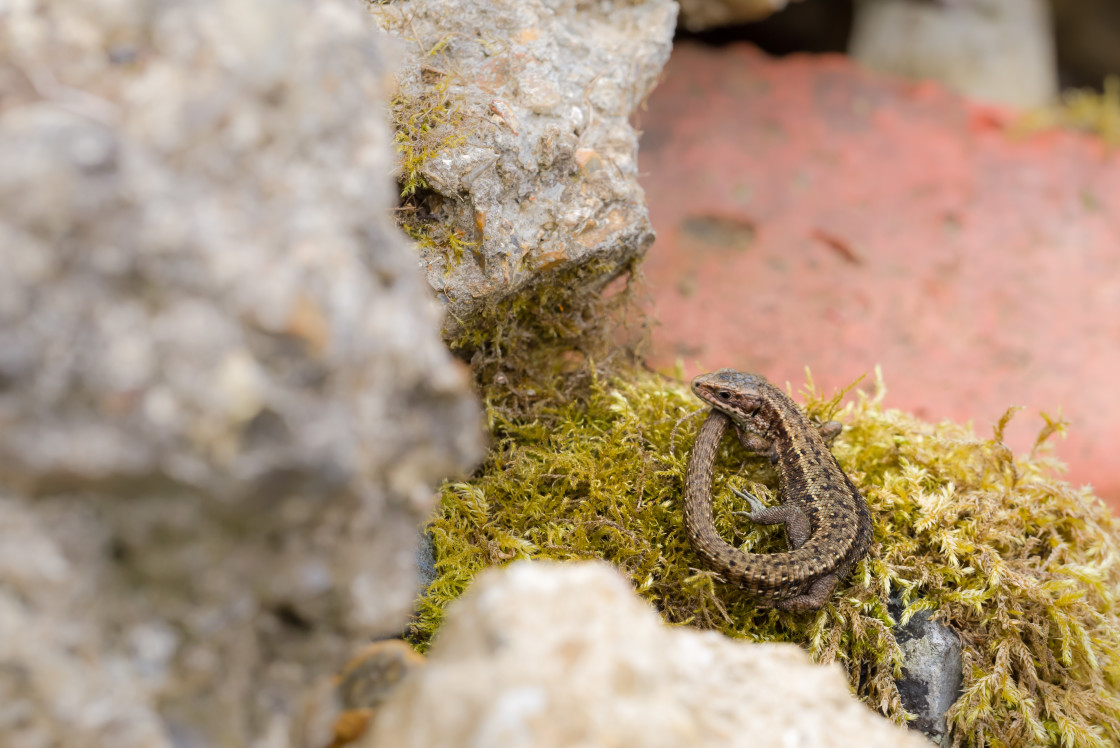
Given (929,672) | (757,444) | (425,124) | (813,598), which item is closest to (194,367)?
(425,124)

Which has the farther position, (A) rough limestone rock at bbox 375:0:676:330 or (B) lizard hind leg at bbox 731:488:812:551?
(B) lizard hind leg at bbox 731:488:812:551

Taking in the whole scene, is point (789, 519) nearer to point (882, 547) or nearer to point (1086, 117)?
point (882, 547)

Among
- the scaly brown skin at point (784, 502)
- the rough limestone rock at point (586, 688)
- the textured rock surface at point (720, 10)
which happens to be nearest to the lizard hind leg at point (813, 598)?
the scaly brown skin at point (784, 502)

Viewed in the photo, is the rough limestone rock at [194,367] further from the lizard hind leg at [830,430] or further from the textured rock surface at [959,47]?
the textured rock surface at [959,47]

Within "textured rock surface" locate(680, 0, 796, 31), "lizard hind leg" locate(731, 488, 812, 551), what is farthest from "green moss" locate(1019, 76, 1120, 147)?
"lizard hind leg" locate(731, 488, 812, 551)

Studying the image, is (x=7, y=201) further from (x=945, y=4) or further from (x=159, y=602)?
(x=945, y=4)

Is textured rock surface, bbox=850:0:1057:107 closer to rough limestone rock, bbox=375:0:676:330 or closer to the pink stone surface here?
the pink stone surface
